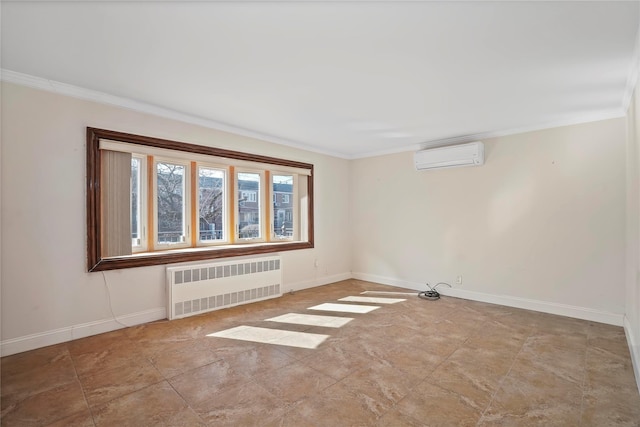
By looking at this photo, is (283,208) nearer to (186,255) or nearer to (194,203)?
(194,203)

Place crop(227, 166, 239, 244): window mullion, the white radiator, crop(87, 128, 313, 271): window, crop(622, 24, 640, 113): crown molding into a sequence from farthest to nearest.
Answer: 1. crop(227, 166, 239, 244): window mullion
2. the white radiator
3. crop(87, 128, 313, 271): window
4. crop(622, 24, 640, 113): crown molding

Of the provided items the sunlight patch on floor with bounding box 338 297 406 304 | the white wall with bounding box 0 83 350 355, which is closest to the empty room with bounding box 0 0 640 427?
the white wall with bounding box 0 83 350 355

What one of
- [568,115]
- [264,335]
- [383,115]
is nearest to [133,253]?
[264,335]

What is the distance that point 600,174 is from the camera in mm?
3619

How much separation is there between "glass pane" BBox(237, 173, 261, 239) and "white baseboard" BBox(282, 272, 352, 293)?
100 cm

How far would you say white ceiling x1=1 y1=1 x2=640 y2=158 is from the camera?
6.14 ft

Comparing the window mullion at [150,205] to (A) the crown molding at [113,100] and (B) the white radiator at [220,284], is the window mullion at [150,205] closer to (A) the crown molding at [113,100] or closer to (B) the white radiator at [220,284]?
(B) the white radiator at [220,284]

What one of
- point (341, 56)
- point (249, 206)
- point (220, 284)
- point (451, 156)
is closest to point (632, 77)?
point (451, 156)

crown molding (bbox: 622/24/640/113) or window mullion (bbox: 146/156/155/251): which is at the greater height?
crown molding (bbox: 622/24/640/113)

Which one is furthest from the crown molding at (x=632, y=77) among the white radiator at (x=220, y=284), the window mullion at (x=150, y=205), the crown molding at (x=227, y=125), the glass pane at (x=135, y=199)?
the glass pane at (x=135, y=199)

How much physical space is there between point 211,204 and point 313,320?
2.17 meters

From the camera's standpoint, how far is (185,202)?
13.3ft

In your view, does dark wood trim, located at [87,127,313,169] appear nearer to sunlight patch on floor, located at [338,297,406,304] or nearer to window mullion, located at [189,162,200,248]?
window mullion, located at [189,162,200,248]

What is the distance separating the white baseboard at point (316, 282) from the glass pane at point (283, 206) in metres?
0.84
